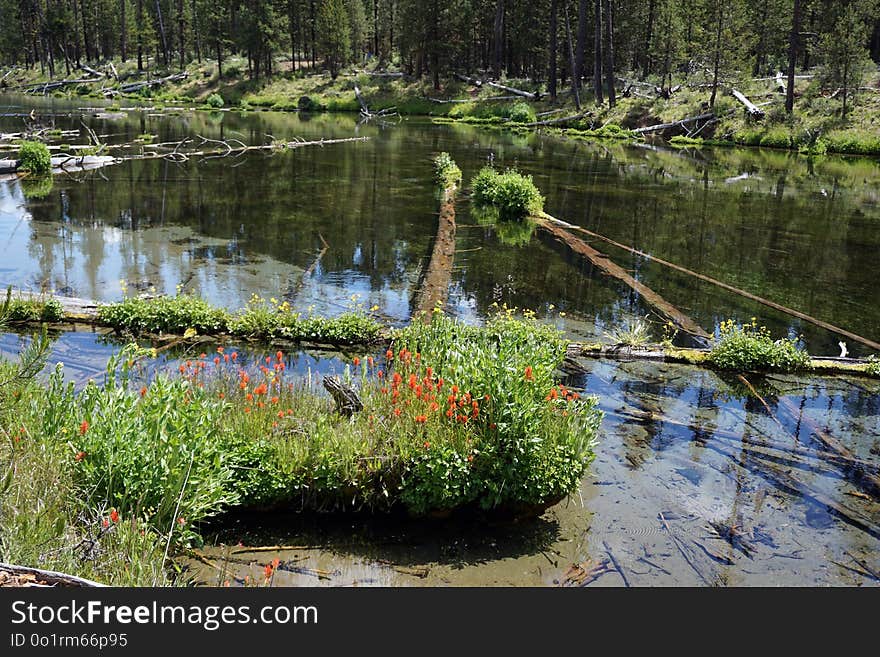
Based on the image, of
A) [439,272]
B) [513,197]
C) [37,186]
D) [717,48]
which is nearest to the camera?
[439,272]

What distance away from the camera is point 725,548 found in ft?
23.9

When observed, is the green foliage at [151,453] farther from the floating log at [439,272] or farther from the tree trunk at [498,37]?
the tree trunk at [498,37]

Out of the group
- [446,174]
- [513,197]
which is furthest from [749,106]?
[513,197]

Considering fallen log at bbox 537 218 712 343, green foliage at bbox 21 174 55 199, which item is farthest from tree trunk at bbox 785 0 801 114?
green foliage at bbox 21 174 55 199

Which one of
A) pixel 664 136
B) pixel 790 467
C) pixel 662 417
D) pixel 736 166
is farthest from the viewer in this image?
pixel 664 136

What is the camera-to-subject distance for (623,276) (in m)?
17.7

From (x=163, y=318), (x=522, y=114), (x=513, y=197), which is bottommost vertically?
(x=163, y=318)

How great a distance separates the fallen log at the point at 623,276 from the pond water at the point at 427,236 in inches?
10.0

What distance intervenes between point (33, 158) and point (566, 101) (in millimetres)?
45448

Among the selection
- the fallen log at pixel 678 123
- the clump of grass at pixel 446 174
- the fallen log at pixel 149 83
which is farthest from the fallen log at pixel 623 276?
the fallen log at pixel 149 83

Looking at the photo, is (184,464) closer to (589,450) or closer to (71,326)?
(589,450)

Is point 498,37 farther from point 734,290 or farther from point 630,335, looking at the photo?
point 630,335

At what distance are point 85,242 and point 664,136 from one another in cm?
4343
